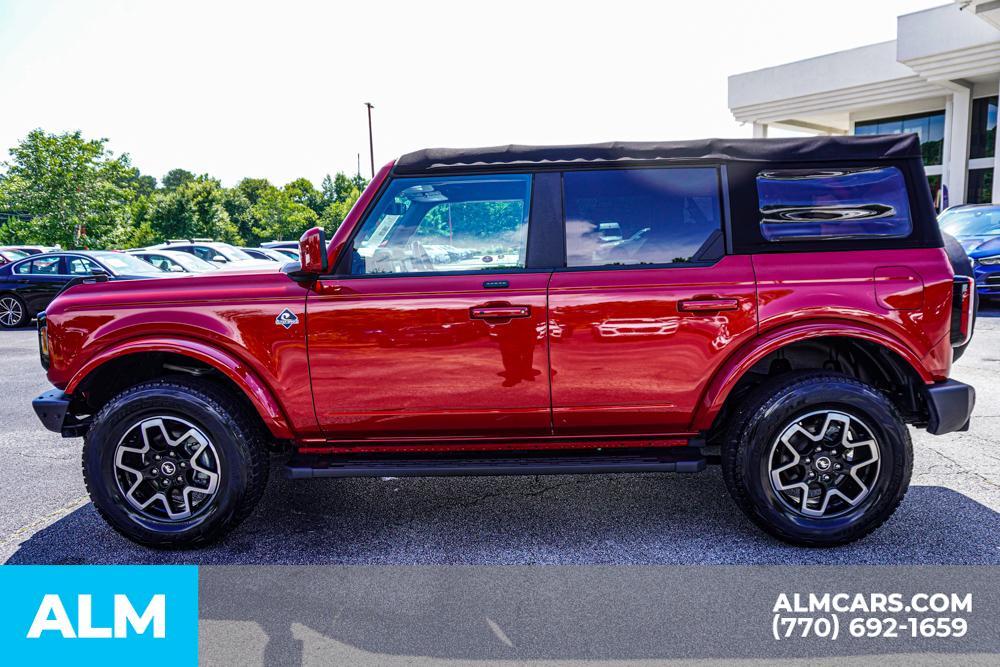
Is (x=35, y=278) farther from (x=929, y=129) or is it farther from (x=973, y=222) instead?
(x=929, y=129)

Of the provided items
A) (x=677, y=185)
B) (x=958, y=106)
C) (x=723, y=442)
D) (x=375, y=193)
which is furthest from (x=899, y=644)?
(x=958, y=106)

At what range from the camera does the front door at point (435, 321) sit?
3504 mm

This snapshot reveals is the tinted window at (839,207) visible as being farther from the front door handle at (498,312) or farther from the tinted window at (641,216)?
the front door handle at (498,312)

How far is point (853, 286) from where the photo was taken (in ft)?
11.4

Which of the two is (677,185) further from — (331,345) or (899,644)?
(899,644)

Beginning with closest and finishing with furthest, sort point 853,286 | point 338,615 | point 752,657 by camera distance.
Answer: point 752,657, point 338,615, point 853,286

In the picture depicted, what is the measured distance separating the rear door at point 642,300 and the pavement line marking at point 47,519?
279 centimetres

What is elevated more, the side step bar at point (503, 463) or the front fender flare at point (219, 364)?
the front fender flare at point (219, 364)

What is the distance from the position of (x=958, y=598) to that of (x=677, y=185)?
215 centimetres

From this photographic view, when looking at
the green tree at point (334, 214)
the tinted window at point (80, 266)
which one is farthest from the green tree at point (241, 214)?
the tinted window at point (80, 266)

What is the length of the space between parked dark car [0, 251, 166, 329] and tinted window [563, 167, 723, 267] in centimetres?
1229

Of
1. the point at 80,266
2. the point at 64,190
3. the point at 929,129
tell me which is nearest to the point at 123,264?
the point at 80,266

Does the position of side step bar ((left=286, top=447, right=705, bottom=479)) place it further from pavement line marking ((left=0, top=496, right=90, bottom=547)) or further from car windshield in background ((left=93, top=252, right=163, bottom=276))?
car windshield in background ((left=93, top=252, right=163, bottom=276))

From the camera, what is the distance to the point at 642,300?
3.47 m
